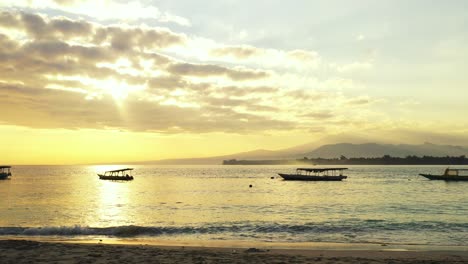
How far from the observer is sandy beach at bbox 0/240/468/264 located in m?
17.5

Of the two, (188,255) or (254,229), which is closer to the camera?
(188,255)

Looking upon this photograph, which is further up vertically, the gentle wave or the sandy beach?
the sandy beach

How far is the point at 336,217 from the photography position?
137 ft

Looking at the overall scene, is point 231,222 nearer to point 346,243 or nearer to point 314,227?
point 314,227

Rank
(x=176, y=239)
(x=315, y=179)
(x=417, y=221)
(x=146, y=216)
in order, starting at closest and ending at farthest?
(x=176, y=239)
(x=417, y=221)
(x=146, y=216)
(x=315, y=179)

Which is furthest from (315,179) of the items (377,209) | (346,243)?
(346,243)

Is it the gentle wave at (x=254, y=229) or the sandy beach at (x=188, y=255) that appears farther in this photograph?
the gentle wave at (x=254, y=229)

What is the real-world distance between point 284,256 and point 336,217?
962 inches

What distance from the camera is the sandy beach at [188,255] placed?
1755cm

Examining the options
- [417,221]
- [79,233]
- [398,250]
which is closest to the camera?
[398,250]

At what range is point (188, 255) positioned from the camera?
1903 cm

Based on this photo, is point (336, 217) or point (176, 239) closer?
point (176, 239)

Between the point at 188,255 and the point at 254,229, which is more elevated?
the point at 188,255

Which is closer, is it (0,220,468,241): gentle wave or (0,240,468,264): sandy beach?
(0,240,468,264): sandy beach
